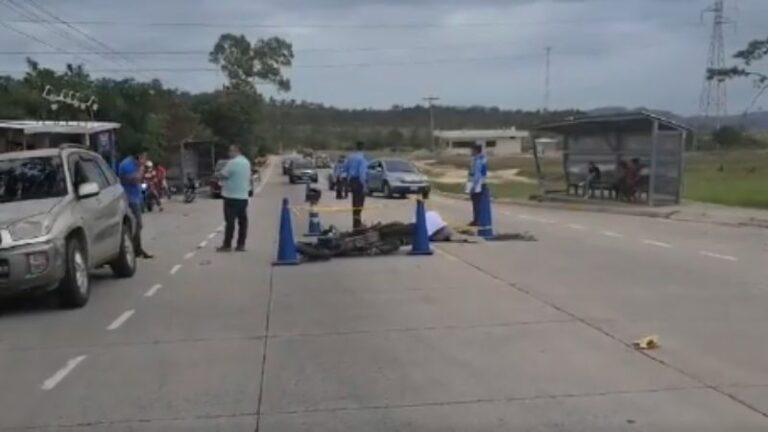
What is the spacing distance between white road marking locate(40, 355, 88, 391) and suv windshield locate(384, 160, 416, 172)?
3410 centimetres

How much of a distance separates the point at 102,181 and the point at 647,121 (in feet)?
61.8

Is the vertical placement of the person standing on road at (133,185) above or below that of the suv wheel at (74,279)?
above

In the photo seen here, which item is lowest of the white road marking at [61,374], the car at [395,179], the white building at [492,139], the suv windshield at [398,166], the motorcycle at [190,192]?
the white building at [492,139]

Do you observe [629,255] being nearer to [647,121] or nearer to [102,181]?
[102,181]

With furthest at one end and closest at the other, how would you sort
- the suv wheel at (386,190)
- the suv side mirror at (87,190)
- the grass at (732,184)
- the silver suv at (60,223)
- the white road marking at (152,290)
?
the suv wheel at (386,190), the grass at (732,184), the white road marking at (152,290), the suv side mirror at (87,190), the silver suv at (60,223)

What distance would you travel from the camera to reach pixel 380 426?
6387 millimetres

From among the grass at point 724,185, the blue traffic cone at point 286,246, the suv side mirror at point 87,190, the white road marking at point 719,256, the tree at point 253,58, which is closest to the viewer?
the suv side mirror at point 87,190

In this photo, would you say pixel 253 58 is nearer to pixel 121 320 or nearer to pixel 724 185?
pixel 724 185

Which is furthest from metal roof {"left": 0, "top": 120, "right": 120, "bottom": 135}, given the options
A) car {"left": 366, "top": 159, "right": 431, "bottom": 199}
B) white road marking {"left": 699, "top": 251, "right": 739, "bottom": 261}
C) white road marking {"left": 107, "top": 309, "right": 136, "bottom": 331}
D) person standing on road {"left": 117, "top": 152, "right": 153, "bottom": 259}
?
white road marking {"left": 699, "top": 251, "right": 739, "bottom": 261}

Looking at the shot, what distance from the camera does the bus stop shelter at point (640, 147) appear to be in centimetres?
2912

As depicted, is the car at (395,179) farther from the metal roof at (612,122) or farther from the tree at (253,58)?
the tree at (253,58)

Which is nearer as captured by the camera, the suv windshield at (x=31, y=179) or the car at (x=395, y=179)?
the suv windshield at (x=31, y=179)

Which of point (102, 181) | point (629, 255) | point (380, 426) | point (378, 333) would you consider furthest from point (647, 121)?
point (380, 426)

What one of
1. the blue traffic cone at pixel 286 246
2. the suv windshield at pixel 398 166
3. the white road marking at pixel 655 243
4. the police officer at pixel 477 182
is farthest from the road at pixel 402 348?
the suv windshield at pixel 398 166
